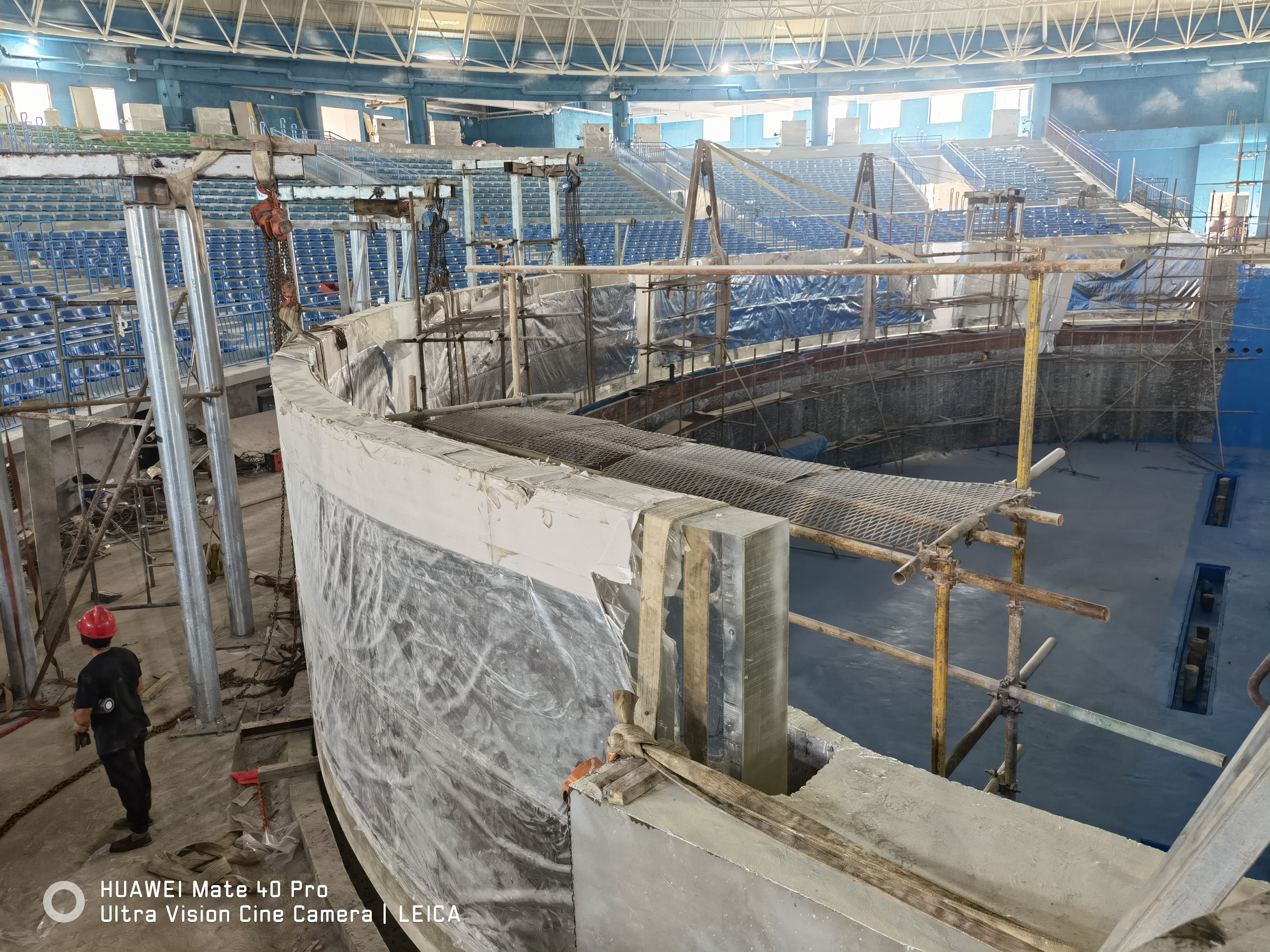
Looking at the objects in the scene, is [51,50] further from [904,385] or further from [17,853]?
[17,853]

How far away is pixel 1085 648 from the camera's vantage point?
10.0 metres

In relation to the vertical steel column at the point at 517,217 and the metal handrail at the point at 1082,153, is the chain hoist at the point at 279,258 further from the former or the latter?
the metal handrail at the point at 1082,153

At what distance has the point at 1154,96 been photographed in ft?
117

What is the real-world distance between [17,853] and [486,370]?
24.8 ft

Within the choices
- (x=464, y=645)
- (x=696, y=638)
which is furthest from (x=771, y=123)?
(x=696, y=638)

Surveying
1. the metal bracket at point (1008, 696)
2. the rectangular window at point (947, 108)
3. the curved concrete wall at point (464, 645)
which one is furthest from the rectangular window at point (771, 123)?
the curved concrete wall at point (464, 645)

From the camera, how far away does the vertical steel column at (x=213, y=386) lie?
643 cm

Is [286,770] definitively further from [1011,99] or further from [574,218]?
[1011,99]

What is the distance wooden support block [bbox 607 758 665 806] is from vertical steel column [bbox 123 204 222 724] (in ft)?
14.5

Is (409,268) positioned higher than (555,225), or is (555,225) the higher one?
(555,225)

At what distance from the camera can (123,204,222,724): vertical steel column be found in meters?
5.82

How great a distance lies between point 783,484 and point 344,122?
1522 inches

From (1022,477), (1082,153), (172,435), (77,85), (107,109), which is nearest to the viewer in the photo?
(1022,477)

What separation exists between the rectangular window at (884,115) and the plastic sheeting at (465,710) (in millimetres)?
45765
